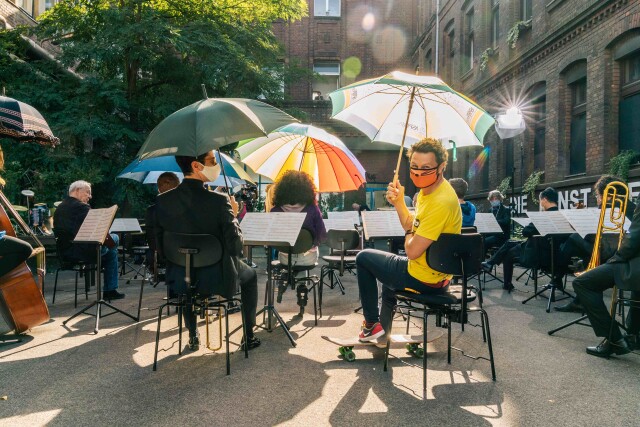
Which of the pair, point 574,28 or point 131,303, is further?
point 574,28

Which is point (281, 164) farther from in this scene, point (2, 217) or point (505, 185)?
point (505, 185)

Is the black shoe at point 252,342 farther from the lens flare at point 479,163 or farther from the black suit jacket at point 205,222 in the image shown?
the lens flare at point 479,163

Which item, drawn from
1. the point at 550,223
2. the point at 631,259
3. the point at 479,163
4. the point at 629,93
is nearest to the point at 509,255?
the point at 550,223

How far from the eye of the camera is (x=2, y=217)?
4977 mm

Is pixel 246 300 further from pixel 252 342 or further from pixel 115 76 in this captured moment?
pixel 115 76

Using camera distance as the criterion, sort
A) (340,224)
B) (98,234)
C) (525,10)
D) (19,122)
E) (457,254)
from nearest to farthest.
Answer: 1. (457,254)
2. (19,122)
3. (98,234)
4. (340,224)
5. (525,10)

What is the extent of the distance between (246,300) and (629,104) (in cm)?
951

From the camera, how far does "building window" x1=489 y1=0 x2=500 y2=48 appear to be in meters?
16.2

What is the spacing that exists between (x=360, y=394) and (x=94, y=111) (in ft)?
38.2

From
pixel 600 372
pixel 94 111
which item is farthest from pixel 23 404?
pixel 94 111

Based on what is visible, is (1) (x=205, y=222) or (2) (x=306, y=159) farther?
(2) (x=306, y=159)

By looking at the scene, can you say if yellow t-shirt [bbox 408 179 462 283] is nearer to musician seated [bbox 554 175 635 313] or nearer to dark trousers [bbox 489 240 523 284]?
musician seated [bbox 554 175 635 313]

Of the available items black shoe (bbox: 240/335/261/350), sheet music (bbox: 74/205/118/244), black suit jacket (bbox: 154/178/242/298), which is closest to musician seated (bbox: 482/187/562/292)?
black shoe (bbox: 240/335/261/350)

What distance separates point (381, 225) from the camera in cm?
628
